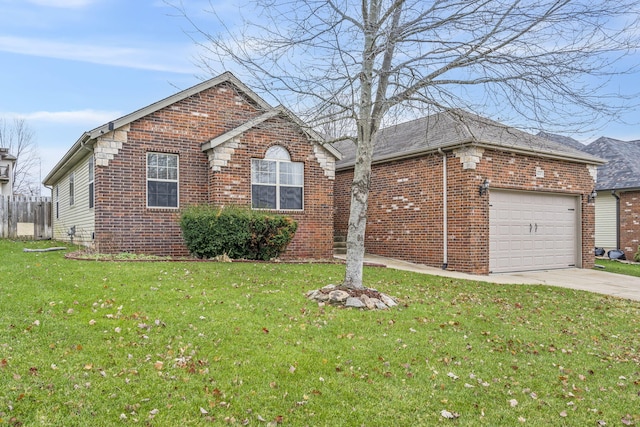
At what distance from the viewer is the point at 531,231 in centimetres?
1387

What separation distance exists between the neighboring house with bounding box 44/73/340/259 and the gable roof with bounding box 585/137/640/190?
12.9m

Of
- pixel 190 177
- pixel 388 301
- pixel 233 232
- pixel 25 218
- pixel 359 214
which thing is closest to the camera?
pixel 388 301

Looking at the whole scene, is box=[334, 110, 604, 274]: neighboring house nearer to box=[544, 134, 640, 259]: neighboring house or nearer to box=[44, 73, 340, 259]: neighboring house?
box=[44, 73, 340, 259]: neighboring house

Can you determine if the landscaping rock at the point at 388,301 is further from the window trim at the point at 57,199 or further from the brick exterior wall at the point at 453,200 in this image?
the window trim at the point at 57,199

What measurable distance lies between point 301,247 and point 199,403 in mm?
9748

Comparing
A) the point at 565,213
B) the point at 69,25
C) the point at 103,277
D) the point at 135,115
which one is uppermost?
the point at 69,25

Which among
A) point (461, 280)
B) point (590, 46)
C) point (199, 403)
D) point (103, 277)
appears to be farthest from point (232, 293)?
point (590, 46)

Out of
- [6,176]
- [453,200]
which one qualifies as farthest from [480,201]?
[6,176]

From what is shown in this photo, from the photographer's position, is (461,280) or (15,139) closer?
(461,280)

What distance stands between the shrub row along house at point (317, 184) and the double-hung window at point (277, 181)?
0.10 feet

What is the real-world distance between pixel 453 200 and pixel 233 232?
19.6ft

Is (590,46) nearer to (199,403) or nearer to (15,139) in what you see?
(199,403)

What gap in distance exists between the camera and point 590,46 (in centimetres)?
711

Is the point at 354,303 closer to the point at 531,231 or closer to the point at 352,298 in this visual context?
the point at 352,298
